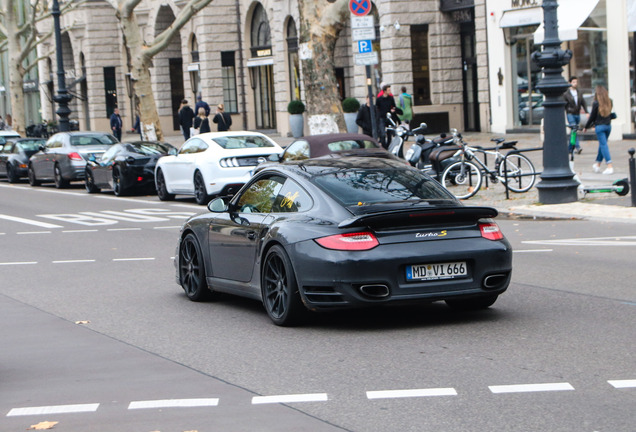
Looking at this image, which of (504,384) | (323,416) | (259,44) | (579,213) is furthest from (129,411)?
(259,44)

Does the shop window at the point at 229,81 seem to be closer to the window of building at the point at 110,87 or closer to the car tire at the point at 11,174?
the window of building at the point at 110,87

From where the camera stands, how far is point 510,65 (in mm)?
35844

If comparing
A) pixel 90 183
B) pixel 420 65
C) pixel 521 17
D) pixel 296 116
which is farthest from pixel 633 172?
pixel 296 116

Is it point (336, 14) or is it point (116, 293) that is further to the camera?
point (336, 14)

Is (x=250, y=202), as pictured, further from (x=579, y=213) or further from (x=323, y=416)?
(x=579, y=213)

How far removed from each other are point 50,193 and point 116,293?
19204mm

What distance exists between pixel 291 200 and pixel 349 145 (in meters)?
11.4

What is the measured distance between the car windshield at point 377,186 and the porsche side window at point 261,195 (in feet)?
1.71

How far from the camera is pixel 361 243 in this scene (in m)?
8.52

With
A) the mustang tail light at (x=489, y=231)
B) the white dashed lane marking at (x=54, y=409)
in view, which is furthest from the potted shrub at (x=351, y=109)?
the white dashed lane marking at (x=54, y=409)

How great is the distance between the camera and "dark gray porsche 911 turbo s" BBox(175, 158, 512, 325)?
27.9 ft

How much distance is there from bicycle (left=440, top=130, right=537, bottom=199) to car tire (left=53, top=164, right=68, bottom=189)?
44.1 ft

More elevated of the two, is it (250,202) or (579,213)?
(250,202)

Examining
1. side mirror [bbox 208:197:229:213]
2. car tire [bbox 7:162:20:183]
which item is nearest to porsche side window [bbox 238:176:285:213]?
side mirror [bbox 208:197:229:213]
